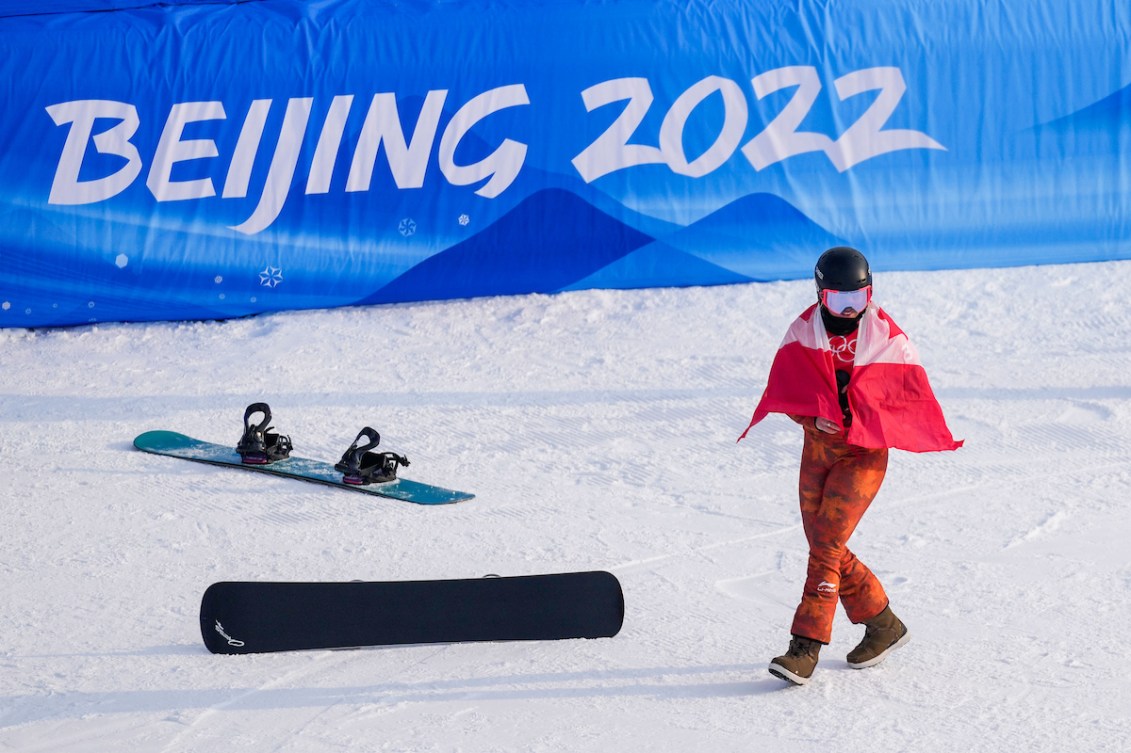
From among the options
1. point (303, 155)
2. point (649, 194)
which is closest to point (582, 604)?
point (649, 194)

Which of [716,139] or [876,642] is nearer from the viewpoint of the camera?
[876,642]

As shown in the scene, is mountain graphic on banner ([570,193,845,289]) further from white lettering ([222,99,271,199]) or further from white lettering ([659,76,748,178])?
white lettering ([222,99,271,199])

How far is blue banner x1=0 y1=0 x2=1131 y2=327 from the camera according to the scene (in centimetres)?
856

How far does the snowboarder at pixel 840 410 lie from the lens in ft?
12.9

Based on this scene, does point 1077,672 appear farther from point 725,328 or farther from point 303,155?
point 303,155

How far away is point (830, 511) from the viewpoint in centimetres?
404

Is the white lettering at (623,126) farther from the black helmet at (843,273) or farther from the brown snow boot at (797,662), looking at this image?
the brown snow boot at (797,662)

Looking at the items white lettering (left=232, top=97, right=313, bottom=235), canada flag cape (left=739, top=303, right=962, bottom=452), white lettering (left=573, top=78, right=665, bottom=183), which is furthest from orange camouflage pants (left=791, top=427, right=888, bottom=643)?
white lettering (left=232, top=97, right=313, bottom=235)

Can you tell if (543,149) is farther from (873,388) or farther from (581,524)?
(873,388)

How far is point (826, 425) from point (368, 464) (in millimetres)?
2830

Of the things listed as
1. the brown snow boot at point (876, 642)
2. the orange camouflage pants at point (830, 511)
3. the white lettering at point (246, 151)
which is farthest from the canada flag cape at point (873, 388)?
the white lettering at point (246, 151)

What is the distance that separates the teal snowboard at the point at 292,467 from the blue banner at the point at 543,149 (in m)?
2.21

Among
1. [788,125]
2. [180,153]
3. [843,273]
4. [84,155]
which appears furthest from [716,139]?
[843,273]

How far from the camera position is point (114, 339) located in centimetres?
860
